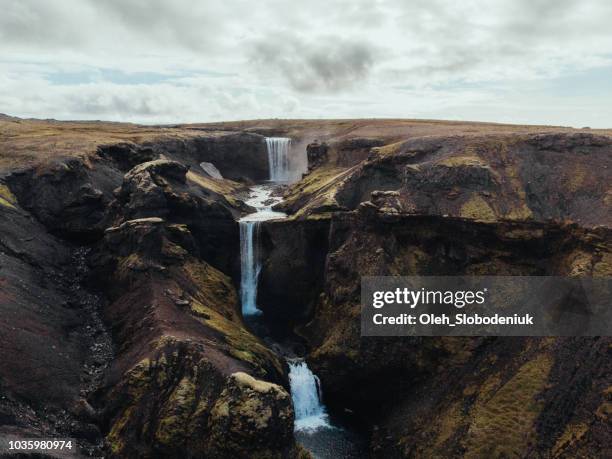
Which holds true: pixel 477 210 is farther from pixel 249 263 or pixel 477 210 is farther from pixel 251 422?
pixel 249 263

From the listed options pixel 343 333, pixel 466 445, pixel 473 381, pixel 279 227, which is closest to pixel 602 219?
pixel 473 381

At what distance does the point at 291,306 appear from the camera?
5703 cm

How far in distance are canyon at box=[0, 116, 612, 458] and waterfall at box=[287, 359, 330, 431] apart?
21cm

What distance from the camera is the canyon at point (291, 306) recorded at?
31844 millimetres

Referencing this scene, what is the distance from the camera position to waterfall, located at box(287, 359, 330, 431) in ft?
137

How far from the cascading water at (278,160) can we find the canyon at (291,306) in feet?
153

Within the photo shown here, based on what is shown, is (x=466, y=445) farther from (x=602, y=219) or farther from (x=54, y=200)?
(x=54, y=200)

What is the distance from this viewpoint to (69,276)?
46.1 meters

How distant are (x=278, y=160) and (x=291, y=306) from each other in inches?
2441

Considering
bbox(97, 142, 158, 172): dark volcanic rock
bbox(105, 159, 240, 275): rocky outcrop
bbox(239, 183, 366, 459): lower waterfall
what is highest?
bbox(97, 142, 158, 172): dark volcanic rock

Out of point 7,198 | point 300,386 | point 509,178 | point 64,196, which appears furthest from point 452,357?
point 7,198

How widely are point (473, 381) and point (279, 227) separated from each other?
30257 millimetres

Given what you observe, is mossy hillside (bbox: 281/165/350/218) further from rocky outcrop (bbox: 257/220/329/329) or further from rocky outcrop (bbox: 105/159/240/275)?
rocky outcrop (bbox: 105/159/240/275)

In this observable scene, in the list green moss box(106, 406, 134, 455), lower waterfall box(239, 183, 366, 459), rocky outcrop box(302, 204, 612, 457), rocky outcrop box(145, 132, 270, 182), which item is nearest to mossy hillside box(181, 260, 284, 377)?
lower waterfall box(239, 183, 366, 459)
